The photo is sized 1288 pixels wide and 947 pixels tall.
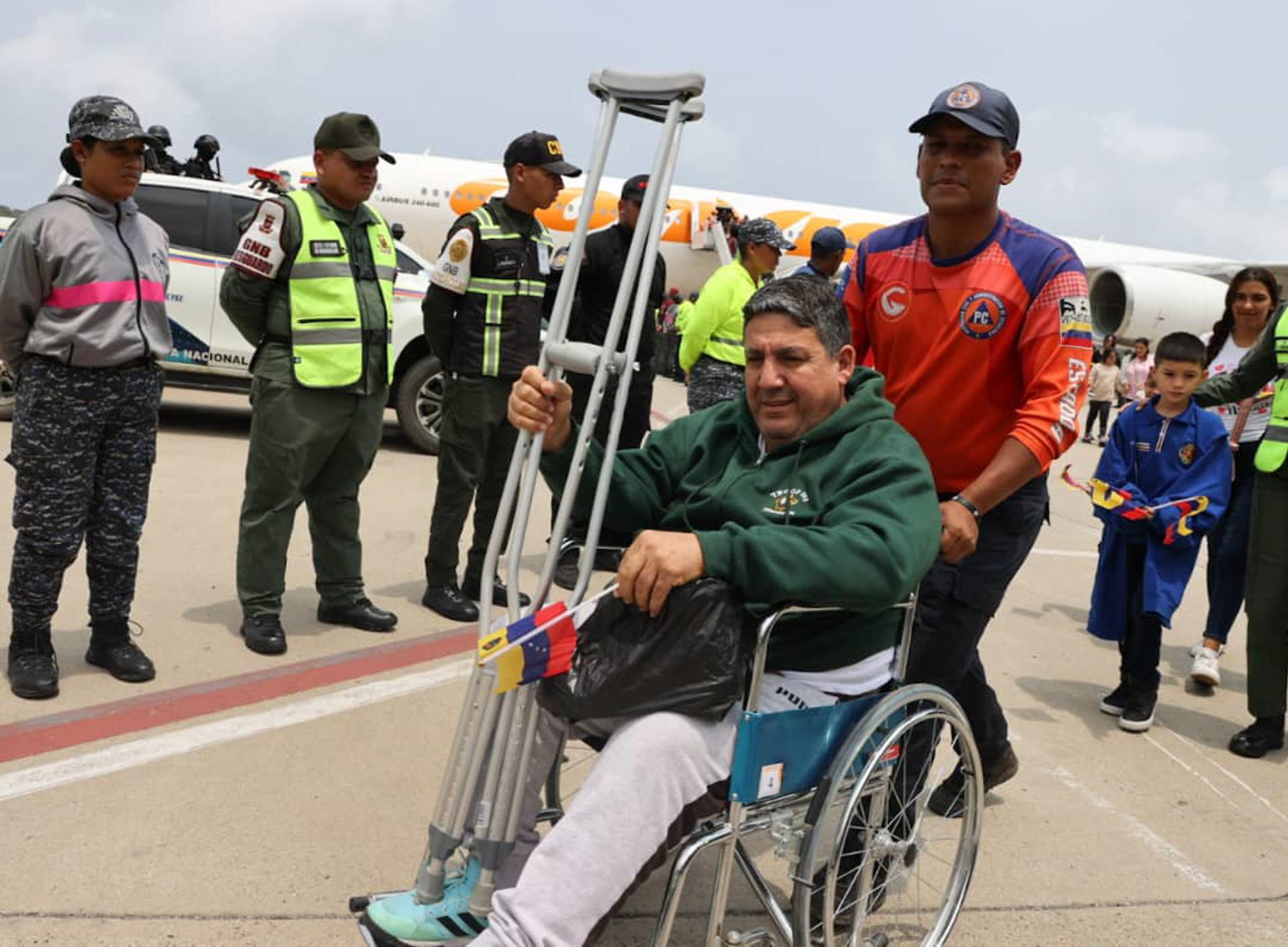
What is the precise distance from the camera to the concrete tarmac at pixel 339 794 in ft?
8.88

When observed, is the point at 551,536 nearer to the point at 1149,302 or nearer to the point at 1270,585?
the point at 1270,585

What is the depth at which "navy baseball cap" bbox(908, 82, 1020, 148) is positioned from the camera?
2639mm

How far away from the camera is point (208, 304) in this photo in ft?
26.4

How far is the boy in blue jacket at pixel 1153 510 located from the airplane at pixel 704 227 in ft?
54.4

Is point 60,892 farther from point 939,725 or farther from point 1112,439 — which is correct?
point 1112,439

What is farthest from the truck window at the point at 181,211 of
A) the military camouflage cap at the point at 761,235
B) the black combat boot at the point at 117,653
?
the black combat boot at the point at 117,653

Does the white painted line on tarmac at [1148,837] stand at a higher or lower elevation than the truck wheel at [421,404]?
lower

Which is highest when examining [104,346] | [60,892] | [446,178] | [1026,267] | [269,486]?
[446,178]

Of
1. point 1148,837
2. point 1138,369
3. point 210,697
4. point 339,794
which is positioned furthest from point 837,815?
point 1138,369

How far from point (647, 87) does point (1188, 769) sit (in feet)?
10.8

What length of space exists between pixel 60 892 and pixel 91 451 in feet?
4.87

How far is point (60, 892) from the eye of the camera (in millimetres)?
2627

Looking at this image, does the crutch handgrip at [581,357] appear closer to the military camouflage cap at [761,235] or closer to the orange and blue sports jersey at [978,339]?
the orange and blue sports jersey at [978,339]

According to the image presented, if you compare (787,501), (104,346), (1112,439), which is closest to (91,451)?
(104,346)
